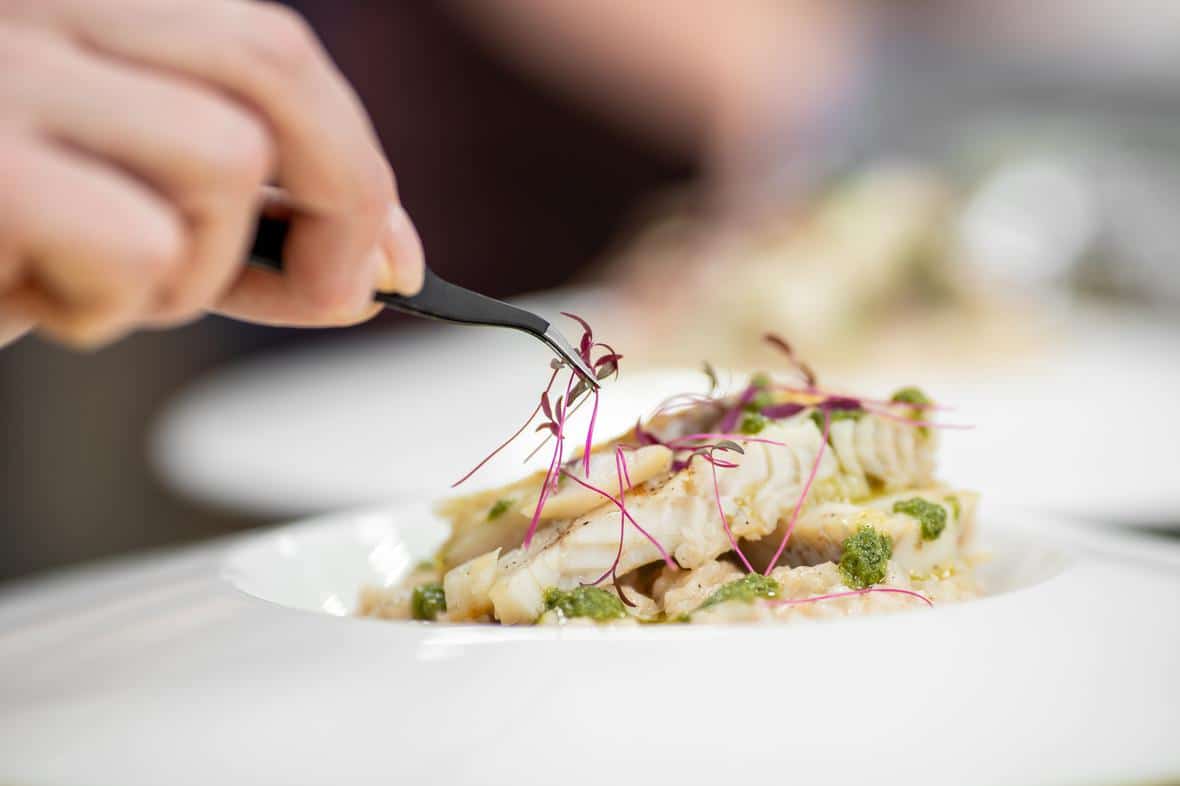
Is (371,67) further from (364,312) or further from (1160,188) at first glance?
(364,312)

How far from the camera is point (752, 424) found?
5.50ft

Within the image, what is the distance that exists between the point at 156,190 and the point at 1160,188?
10665mm

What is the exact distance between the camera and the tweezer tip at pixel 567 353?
57.0 inches

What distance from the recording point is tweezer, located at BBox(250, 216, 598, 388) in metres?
1.12

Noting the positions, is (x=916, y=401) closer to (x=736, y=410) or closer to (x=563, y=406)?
(x=736, y=410)

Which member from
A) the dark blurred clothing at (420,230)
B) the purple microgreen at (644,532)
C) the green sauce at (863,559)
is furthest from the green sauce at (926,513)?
the dark blurred clothing at (420,230)

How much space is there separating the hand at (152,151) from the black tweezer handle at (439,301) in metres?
0.08

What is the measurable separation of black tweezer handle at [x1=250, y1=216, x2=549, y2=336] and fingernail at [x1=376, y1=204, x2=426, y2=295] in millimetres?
24

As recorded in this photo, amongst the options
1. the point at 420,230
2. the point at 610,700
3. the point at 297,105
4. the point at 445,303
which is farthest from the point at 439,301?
the point at 420,230

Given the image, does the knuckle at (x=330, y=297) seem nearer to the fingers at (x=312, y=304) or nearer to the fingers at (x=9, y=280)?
the fingers at (x=312, y=304)

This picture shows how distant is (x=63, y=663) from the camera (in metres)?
1.30

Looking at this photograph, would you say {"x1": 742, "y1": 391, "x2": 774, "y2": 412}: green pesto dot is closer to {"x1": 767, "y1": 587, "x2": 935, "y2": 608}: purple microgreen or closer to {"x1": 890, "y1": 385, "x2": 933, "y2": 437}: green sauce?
{"x1": 890, "y1": 385, "x2": 933, "y2": 437}: green sauce

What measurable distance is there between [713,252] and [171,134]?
493 centimetres

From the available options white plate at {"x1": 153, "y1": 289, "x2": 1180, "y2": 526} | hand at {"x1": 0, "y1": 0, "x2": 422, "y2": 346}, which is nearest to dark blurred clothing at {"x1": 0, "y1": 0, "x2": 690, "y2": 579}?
white plate at {"x1": 153, "y1": 289, "x2": 1180, "y2": 526}
